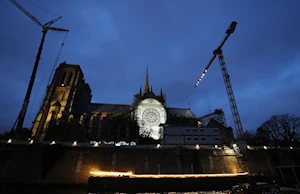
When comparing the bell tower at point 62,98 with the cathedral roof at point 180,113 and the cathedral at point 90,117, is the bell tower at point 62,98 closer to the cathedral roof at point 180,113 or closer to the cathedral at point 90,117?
the cathedral at point 90,117

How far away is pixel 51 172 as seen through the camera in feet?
79.3

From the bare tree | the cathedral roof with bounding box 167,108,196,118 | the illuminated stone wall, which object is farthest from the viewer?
the cathedral roof with bounding box 167,108,196,118

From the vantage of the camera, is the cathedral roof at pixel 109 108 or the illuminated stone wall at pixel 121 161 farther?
the cathedral roof at pixel 109 108

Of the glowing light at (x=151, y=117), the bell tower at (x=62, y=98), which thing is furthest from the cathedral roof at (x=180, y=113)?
the bell tower at (x=62, y=98)

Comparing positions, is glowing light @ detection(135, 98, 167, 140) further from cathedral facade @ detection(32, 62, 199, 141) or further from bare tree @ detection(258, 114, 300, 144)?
bare tree @ detection(258, 114, 300, 144)

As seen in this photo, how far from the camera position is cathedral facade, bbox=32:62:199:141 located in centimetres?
4338

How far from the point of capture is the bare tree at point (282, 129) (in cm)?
4219

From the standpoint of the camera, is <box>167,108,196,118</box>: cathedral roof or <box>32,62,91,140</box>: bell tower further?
<box>167,108,196,118</box>: cathedral roof

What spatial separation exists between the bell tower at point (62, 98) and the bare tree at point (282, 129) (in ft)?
223

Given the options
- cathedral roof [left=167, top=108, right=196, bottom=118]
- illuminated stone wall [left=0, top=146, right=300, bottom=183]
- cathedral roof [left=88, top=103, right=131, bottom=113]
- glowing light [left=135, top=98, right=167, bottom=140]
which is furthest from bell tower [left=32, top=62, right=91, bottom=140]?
cathedral roof [left=167, top=108, right=196, bottom=118]

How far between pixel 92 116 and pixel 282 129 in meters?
64.3

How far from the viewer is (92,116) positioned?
52.3 metres

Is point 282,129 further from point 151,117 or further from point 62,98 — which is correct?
point 62,98

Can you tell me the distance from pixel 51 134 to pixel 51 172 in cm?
1723
